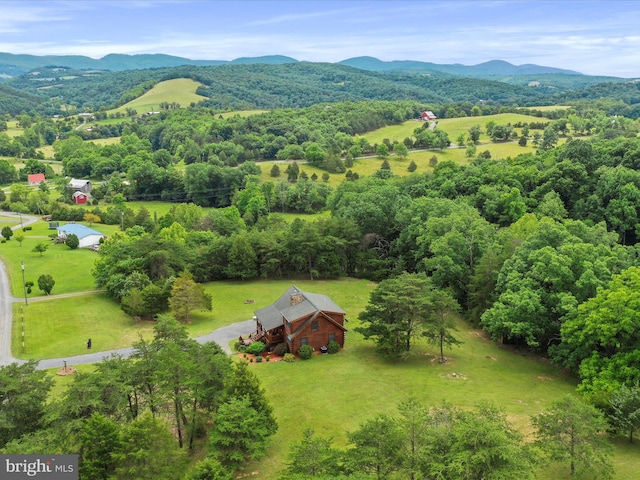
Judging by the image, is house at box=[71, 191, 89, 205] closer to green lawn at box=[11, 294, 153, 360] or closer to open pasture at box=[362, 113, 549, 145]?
green lawn at box=[11, 294, 153, 360]

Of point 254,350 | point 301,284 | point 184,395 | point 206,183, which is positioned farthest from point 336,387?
point 206,183

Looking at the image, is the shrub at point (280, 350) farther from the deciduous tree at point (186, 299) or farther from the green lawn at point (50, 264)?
the green lawn at point (50, 264)

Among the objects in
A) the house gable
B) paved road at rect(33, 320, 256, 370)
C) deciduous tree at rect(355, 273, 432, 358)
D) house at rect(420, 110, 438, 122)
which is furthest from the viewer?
house at rect(420, 110, 438, 122)

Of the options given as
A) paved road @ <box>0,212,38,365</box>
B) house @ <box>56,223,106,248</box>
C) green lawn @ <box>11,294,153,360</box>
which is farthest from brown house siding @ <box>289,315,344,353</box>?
house @ <box>56,223,106,248</box>

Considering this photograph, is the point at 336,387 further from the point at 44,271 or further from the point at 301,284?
the point at 44,271

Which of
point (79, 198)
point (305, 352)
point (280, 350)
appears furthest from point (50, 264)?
point (79, 198)

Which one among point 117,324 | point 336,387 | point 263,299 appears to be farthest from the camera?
point 263,299
